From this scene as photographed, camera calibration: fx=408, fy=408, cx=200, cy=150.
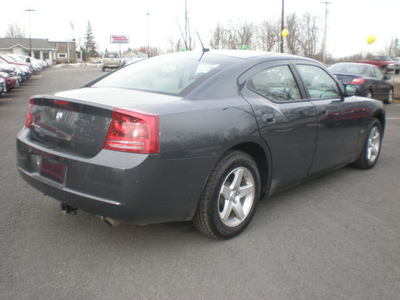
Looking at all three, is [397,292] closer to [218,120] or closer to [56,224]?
[218,120]

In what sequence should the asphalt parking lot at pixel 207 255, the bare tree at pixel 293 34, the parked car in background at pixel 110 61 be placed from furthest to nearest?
the bare tree at pixel 293 34
the parked car in background at pixel 110 61
the asphalt parking lot at pixel 207 255

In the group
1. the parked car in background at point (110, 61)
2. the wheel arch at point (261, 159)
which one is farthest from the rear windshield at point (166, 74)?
the parked car in background at point (110, 61)

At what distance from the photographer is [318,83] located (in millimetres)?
4473

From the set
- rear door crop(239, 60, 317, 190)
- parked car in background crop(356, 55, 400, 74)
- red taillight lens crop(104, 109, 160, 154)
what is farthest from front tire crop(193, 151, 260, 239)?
Answer: parked car in background crop(356, 55, 400, 74)

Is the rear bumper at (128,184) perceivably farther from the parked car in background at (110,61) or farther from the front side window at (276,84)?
the parked car in background at (110,61)

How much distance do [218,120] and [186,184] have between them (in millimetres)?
545

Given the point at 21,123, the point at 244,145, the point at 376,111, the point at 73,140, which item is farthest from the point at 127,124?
the point at 21,123

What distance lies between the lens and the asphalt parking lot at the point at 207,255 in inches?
100

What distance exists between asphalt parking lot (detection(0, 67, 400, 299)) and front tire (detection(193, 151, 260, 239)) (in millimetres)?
133

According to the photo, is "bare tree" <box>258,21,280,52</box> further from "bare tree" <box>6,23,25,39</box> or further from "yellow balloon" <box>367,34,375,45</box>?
"bare tree" <box>6,23,25,39</box>

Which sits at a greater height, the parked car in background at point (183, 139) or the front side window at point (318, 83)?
the front side window at point (318, 83)

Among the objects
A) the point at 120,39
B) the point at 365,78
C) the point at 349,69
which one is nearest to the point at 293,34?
the point at 349,69

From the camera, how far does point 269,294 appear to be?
2.51m

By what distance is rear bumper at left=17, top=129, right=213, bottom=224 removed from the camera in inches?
103
